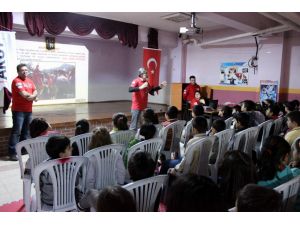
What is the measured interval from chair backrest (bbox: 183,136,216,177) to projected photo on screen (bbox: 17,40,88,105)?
19.1ft

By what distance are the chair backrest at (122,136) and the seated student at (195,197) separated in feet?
5.39

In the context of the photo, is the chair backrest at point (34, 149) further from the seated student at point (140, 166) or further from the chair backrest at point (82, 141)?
the seated student at point (140, 166)

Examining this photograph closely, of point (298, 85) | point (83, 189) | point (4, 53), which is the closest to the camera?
point (83, 189)

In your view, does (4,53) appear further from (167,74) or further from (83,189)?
(167,74)

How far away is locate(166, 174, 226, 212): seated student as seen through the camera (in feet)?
3.62

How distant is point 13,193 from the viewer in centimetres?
281

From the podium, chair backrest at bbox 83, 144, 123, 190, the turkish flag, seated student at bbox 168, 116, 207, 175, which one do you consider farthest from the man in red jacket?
chair backrest at bbox 83, 144, 123, 190

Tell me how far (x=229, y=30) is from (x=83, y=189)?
6.36m

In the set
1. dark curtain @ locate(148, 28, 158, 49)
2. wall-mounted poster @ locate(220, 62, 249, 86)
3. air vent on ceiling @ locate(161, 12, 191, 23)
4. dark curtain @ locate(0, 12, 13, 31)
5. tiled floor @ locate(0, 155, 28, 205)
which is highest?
air vent on ceiling @ locate(161, 12, 191, 23)

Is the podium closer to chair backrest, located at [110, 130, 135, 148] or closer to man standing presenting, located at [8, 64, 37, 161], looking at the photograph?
man standing presenting, located at [8, 64, 37, 161]

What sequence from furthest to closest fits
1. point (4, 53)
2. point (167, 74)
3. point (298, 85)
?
point (167, 74) → point (298, 85) → point (4, 53)

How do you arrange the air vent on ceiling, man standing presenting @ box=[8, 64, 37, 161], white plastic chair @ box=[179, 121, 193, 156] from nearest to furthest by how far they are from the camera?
white plastic chair @ box=[179, 121, 193, 156]
man standing presenting @ box=[8, 64, 37, 161]
the air vent on ceiling

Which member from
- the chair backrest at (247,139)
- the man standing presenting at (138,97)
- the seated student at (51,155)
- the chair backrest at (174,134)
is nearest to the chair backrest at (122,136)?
the chair backrest at (174,134)

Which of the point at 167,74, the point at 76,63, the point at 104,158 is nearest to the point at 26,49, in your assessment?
the point at 76,63
